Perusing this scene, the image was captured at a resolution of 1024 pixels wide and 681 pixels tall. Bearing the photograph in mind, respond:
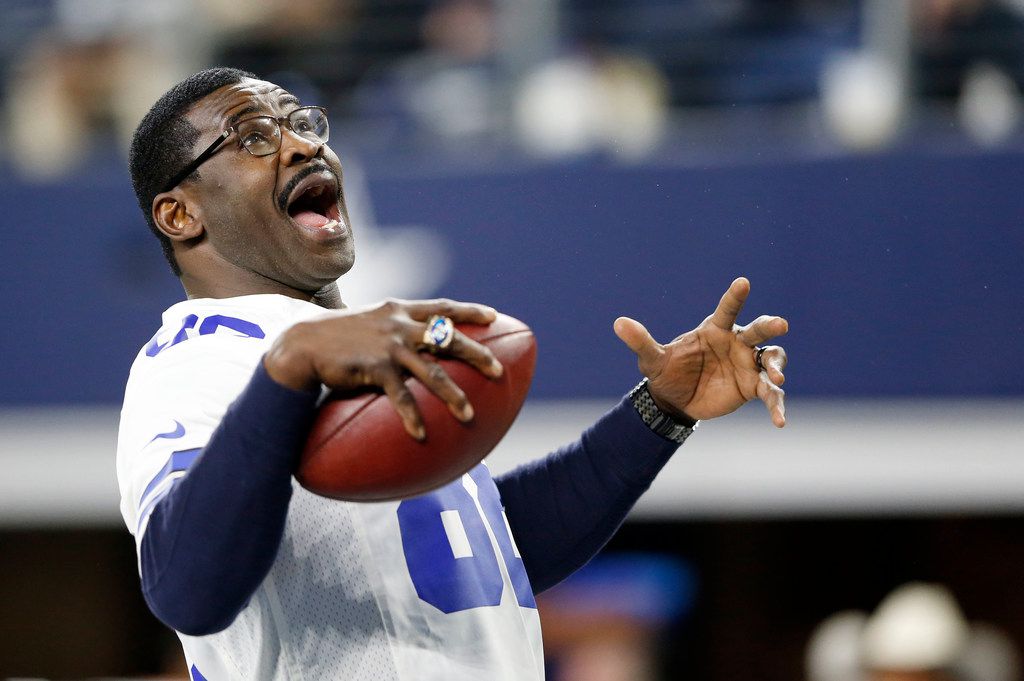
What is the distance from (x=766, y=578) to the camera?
232 inches

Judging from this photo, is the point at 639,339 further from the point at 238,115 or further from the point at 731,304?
the point at 238,115

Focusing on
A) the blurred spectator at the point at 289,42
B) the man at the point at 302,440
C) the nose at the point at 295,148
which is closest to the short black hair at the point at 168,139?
the man at the point at 302,440

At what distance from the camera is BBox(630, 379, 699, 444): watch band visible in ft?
7.65

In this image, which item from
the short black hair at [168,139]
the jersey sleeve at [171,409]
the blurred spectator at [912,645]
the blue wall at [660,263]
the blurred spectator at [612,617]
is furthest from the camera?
the blurred spectator at [612,617]

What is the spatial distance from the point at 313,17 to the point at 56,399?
174 centimetres

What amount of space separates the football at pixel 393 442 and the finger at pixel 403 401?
0.9 inches

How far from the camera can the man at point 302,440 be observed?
155cm

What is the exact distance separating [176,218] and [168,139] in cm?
12

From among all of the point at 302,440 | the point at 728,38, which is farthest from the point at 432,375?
the point at 728,38

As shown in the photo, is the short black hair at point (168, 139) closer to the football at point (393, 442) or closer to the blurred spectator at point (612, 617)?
the football at point (393, 442)

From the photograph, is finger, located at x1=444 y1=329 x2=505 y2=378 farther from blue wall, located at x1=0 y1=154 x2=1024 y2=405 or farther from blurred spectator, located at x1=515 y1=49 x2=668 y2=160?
blurred spectator, located at x1=515 y1=49 x2=668 y2=160

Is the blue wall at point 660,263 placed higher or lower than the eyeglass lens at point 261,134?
lower

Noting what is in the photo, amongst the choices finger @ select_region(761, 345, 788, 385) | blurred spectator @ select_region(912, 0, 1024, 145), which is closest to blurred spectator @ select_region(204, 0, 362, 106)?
blurred spectator @ select_region(912, 0, 1024, 145)

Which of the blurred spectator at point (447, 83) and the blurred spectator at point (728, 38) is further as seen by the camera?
the blurred spectator at point (447, 83)
